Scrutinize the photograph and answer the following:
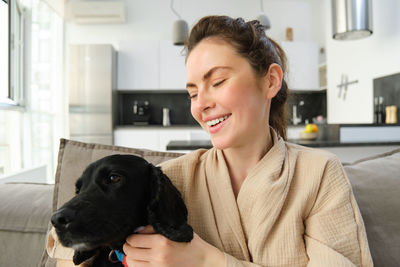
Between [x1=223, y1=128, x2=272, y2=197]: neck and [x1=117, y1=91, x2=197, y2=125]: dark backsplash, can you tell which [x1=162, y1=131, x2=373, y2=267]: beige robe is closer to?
[x1=223, y1=128, x2=272, y2=197]: neck

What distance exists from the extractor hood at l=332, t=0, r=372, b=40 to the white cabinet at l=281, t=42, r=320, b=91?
1.64 meters

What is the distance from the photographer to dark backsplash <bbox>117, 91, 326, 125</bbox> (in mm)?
6016

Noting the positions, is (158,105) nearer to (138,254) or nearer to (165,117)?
(165,117)

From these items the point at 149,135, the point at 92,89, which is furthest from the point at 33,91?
the point at 149,135

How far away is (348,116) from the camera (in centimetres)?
495

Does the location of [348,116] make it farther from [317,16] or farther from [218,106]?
[218,106]

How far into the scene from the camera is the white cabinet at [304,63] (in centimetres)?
560

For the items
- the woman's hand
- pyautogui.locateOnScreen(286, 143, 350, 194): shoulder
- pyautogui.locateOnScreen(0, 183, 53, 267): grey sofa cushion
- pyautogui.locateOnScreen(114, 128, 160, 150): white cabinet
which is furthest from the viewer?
pyautogui.locateOnScreen(114, 128, 160, 150): white cabinet

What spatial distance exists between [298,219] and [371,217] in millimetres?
367

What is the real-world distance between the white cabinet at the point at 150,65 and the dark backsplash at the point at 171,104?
1.35 feet


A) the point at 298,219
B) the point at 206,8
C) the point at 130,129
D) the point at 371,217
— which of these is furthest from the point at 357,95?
the point at 298,219

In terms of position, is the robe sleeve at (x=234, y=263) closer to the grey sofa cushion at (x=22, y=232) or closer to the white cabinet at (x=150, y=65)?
the grey sofa cushion at (x=22, y=232)

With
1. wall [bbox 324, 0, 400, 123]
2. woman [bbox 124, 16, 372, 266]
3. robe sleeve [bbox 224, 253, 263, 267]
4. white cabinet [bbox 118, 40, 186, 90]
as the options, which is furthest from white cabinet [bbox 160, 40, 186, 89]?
robe sleeve [bbox 224, 253, 263, 267]

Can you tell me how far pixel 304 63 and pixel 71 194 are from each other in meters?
5.27
